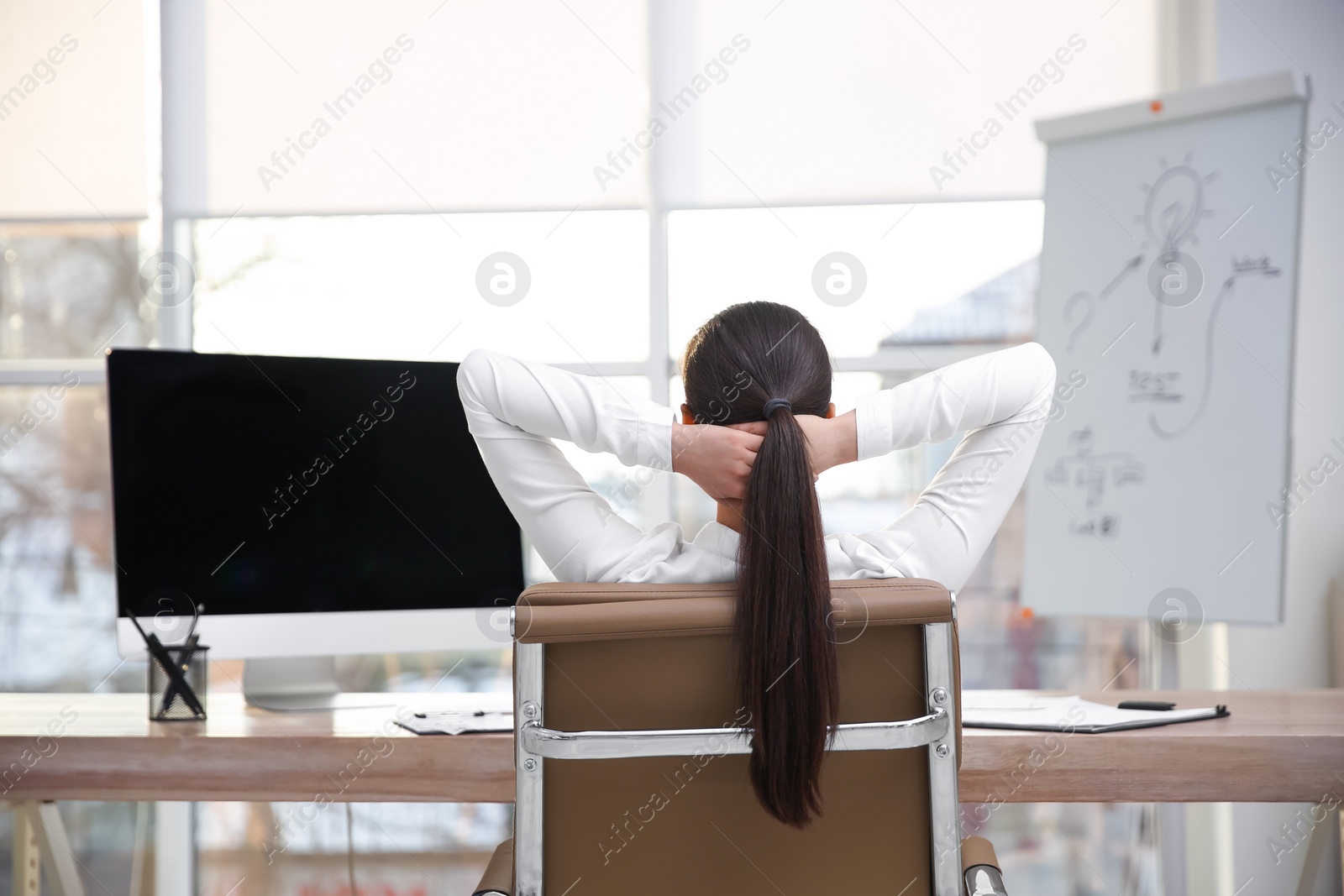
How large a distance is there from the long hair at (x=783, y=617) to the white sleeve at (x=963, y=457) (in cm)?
18

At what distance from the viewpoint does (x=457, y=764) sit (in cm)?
141

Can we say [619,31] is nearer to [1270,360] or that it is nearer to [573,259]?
[573,259]

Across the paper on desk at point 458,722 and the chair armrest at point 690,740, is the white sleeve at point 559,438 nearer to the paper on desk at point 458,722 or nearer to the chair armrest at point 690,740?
the chair armrest at point 690,740

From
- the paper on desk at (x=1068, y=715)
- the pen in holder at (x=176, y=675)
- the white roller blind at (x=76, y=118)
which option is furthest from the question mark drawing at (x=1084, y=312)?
the white roller blind at (x=76, y=118)

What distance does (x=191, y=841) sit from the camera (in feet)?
8.93

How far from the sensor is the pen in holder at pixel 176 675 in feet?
5.27

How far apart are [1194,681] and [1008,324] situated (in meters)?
1.04

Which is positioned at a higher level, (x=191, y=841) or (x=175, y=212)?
(x=175, y=212)

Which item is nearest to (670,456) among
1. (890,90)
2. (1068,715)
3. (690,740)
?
(690,740)

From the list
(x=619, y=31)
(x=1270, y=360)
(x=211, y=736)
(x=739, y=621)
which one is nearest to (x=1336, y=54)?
(x=1270, y=360)

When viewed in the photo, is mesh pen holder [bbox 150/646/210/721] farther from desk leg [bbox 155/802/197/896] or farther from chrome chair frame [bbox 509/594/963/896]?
desk leg [bbox 155/802/197/896]

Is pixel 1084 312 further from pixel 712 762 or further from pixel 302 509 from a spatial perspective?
pixel 712 762

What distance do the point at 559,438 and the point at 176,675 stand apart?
97 cm

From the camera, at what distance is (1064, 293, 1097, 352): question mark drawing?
2.36 m
